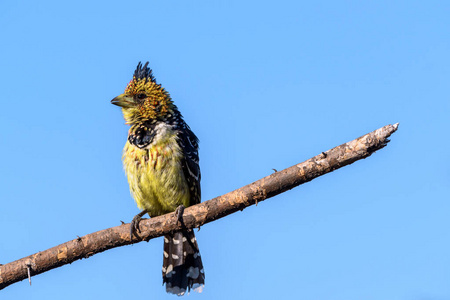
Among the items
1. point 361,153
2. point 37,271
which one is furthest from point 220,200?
point 37,271

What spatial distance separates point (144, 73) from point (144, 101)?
0.42 meters

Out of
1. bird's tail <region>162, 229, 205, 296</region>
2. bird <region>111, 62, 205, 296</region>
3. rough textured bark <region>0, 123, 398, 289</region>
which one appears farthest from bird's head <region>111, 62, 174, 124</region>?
rough textured bark <region>0, 123, 398, 289</region>

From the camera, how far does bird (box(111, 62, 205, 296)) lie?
627 cm

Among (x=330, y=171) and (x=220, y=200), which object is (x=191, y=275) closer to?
(x=220, y=200)

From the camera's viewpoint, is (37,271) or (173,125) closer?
(37,271)

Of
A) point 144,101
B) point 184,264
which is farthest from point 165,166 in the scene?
point 184,264

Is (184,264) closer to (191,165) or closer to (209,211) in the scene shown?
(191,165)

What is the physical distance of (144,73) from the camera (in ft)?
23.0

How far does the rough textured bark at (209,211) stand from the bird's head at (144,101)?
147 centimetres

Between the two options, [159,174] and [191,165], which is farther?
[191,165]

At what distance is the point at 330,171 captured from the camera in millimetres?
4613

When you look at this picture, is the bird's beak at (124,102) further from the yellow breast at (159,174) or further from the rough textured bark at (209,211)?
the rough textured bark at (209,211)

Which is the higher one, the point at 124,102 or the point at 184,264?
the point at 124,102

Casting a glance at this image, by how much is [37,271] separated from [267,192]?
2.21 metres
